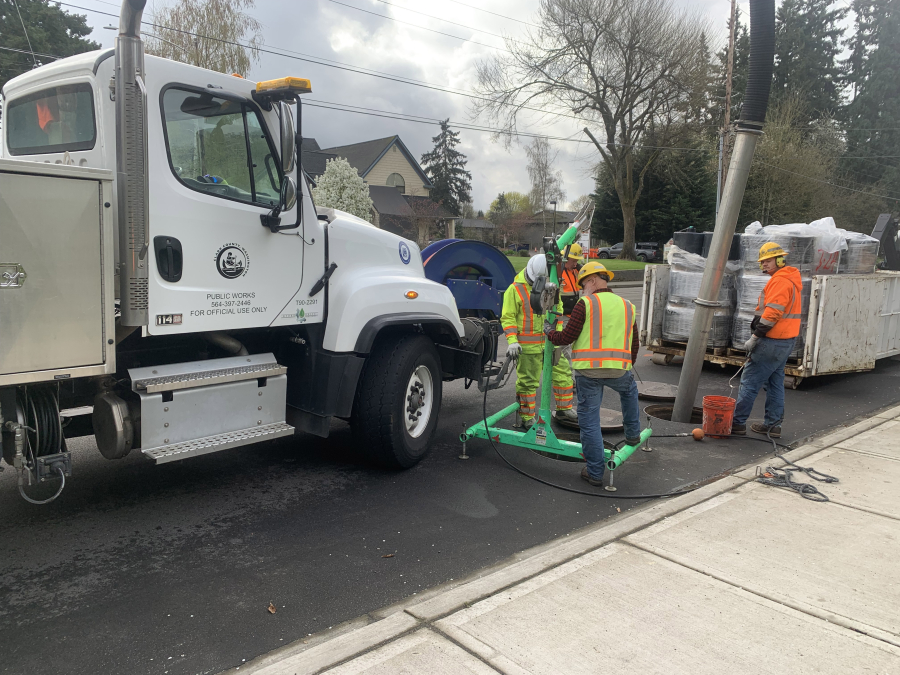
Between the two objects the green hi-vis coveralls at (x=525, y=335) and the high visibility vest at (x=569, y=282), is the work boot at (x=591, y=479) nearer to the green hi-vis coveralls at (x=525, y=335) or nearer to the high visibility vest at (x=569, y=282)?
the green hi-vis coveralls at (x=525, y=335)

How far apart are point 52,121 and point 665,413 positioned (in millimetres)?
6258

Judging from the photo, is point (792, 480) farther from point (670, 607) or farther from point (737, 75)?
point (737, 75)

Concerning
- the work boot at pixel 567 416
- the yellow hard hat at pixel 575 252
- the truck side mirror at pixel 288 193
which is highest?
the truck side mirror at pixel 288 193

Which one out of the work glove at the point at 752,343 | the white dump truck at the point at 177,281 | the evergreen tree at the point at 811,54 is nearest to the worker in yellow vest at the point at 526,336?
the white dump truck at the point at 177,281

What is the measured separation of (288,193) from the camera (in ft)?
14.9

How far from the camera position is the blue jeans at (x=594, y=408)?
16.4ft

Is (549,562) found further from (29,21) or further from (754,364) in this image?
(29,21)

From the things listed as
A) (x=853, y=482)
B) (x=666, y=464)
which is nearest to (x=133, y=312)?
(x=666, y=464)

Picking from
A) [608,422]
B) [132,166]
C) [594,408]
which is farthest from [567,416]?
[132,166]

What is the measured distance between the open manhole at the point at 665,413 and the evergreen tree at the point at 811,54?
49547 mm

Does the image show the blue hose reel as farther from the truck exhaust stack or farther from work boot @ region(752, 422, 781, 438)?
the truck exhaust stack

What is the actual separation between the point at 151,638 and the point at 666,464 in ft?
13.7

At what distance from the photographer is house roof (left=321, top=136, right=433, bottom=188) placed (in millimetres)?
46844

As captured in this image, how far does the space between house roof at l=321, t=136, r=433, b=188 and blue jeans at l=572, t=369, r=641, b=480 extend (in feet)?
140
